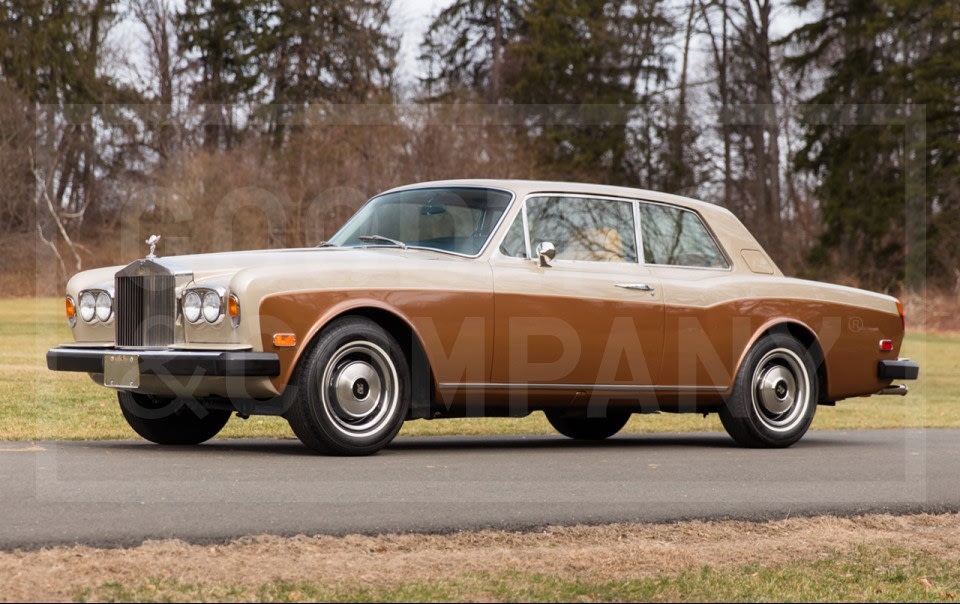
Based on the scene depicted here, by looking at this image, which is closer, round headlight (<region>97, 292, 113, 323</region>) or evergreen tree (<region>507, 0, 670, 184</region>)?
round headlight (<region>97, 292, 113, 323</region>)

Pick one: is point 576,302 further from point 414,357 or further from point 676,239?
point 676,239

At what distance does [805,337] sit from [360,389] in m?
3.93

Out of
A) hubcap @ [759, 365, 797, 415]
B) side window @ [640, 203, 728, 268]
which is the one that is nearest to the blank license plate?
side window @ [640, 203, 728, 268]

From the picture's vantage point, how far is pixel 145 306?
8.09 meters

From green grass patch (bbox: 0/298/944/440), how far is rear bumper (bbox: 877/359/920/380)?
2.44 meters

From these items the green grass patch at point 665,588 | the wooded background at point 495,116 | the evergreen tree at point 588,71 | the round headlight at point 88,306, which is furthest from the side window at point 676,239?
the evergreen tree at point 588,71

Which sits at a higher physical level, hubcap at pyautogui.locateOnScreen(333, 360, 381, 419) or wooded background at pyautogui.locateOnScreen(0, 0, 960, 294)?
wooded background at pyautogui.locateOnScreen(0, 0, 960, 294)

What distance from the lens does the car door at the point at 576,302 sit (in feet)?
28.3

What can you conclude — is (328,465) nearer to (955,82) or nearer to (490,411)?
(490,411)

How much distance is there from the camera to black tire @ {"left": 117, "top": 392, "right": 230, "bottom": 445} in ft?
29.1

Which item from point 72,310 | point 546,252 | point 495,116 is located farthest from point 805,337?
point 495,116

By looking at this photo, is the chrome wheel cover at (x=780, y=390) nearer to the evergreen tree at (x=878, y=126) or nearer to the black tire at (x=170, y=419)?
the black tire at (x=170, y=419)

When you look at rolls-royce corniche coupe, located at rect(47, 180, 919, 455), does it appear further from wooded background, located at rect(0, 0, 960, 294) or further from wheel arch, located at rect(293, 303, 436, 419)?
wooded background, located at rect(0, 0, 960, 294)

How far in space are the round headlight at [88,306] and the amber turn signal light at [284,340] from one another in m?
1.52
